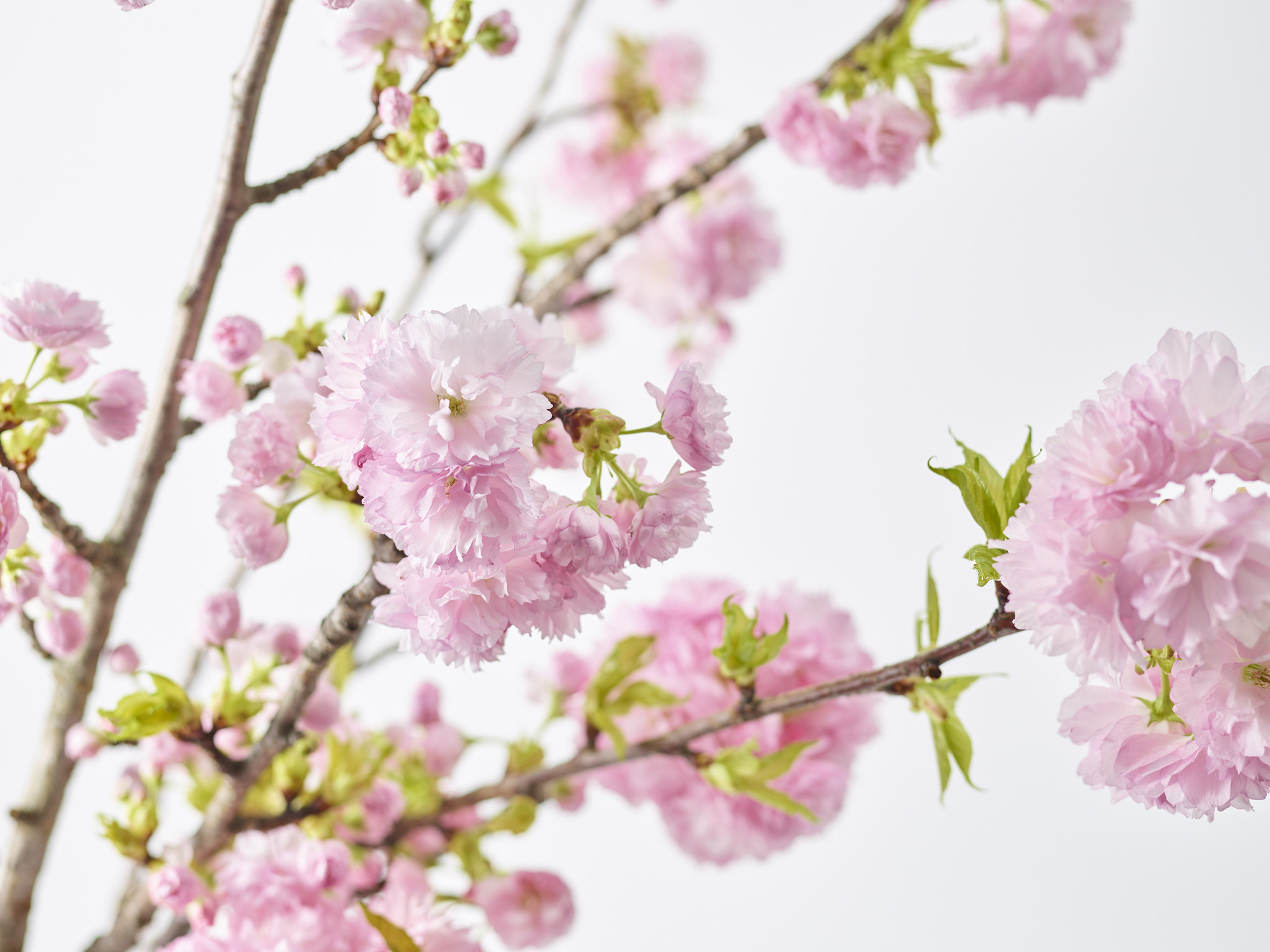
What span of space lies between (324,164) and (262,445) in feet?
0.56

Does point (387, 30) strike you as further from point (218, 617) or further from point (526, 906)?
point (526, 906)

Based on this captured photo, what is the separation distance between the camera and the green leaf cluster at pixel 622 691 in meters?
0.68

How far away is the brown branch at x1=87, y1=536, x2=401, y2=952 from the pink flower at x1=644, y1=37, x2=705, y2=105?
2.91 feet

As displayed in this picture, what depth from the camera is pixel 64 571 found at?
0.60 m

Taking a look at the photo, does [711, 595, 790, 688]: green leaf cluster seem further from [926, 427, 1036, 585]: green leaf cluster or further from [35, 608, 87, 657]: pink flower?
[35, 608, 87, 657]: pink flower

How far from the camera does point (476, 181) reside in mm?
1012

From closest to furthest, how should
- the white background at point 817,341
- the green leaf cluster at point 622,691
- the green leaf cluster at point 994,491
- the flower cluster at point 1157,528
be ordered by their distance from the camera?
the flower cluster at point 1157,528 → the green leaf cluster at point 994,491 → the green leaf cluster at point 622,691 → the white background at point 817,341

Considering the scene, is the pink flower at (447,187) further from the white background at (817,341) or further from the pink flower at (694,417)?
the white background at (817,341)

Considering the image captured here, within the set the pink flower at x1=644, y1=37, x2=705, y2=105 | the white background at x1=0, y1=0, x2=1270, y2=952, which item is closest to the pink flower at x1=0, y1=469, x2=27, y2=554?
the white background at x1=0, y1=0, x2=1270, y2=952

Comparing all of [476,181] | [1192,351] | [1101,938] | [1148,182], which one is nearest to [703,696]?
[1192,351]

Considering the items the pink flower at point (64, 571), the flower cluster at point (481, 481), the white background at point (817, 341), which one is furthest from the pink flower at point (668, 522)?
the white background at point (817, 341)

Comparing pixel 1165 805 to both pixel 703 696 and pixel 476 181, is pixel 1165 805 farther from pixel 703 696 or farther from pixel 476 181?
pixel 476 181

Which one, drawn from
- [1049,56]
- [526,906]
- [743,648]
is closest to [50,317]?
[743,648]

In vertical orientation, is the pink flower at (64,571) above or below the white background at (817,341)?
below
